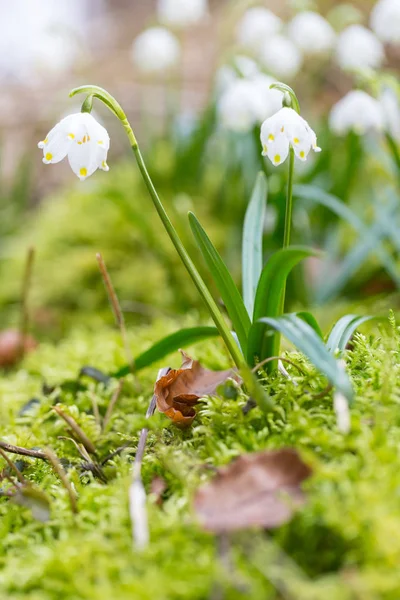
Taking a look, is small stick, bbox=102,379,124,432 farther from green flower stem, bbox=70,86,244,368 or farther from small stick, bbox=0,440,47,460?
green flower stem, bbox=70,86,244,368

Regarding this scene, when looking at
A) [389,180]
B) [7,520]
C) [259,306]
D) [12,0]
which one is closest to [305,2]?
[389,180]

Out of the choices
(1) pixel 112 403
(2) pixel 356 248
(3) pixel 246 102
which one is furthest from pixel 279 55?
(1) pixel 112 403

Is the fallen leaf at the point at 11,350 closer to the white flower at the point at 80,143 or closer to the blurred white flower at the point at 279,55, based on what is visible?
the white flower at the point at 80,143

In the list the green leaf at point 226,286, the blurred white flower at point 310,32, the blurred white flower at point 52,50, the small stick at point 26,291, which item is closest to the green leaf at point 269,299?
the green leaf at point 226,286

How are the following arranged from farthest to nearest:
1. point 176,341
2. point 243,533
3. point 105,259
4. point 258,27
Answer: point 105,259, point 258,27, point 176,341, point 243,533

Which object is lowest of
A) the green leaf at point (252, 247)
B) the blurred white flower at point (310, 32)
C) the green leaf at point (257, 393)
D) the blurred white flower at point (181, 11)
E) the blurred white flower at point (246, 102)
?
the green leaf at point (257, 393)

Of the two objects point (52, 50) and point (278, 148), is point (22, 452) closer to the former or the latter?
point (278, 148)
